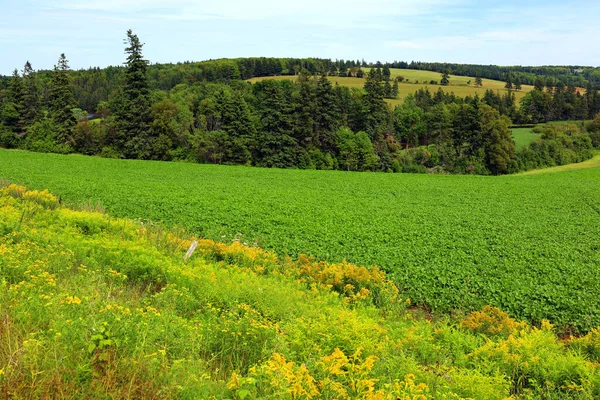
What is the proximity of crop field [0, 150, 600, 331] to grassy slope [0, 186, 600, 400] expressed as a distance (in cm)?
182

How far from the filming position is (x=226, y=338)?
525 cm

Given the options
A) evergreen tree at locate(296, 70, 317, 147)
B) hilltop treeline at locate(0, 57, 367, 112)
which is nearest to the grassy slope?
evergreen tree at locate(296, 70, 317, 147)

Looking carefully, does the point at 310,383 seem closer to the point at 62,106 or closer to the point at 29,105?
the point at 62,106

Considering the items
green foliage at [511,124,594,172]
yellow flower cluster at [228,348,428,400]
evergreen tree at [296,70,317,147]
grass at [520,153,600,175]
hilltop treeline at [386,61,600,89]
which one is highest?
hilltop treeline at [386,61,600,89]

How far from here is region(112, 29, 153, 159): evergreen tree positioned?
48.9m

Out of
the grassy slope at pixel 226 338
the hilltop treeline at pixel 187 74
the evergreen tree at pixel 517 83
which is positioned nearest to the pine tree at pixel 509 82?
the evergreen tree at pixel 517 83

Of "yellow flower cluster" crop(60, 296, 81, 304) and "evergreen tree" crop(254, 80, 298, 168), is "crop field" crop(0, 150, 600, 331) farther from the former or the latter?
"evergreen tree" crop(254, 80, 298, 168)

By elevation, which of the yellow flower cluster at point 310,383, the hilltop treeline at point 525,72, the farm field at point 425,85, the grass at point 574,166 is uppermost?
the hilltop treeline at point 525,72

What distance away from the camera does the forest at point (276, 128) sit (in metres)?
50.2

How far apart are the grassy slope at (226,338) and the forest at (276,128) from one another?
139 ft

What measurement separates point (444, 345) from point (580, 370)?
1.85m

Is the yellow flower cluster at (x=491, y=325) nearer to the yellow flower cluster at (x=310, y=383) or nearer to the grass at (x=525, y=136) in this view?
the yellow flower cluster at (x=310, y=383)

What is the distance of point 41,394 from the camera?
328 centimetres

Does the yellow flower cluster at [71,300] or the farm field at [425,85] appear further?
the farm field at [425,85]
